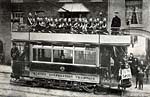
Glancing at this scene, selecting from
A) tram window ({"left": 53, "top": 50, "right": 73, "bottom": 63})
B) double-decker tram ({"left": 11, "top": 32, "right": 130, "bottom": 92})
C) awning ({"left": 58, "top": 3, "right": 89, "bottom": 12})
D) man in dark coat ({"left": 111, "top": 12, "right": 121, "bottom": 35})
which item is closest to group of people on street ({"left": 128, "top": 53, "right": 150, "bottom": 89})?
double-decker tram ({"left": 11, "top": 32, "right": 130, "bottom": 92})

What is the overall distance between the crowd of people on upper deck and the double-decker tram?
6 centimetres

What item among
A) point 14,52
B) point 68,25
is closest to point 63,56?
point 68,25

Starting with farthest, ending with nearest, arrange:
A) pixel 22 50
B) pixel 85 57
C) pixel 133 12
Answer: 1. pixel 22 50
2. pixel 85 57
3. pixel 133 12

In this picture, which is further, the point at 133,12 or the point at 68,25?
the point at 68,25

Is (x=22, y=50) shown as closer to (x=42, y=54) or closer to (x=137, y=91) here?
(x=42, y=54)

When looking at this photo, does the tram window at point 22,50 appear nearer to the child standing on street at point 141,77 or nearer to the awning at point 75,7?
the awning at point 75,7

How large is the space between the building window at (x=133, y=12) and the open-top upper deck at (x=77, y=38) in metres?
0.19

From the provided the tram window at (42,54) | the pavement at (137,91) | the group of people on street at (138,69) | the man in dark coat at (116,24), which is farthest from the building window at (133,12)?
the tram window at (42,54)

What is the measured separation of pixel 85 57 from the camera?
352cm

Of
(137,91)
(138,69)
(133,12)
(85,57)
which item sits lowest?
(137,91)

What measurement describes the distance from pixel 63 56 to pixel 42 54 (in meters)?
0.28

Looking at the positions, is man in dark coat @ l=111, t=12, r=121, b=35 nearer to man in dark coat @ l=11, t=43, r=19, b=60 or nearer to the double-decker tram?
the double-decker tram

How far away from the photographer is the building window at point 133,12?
10.9ft

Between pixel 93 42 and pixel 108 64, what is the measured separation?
32cm
